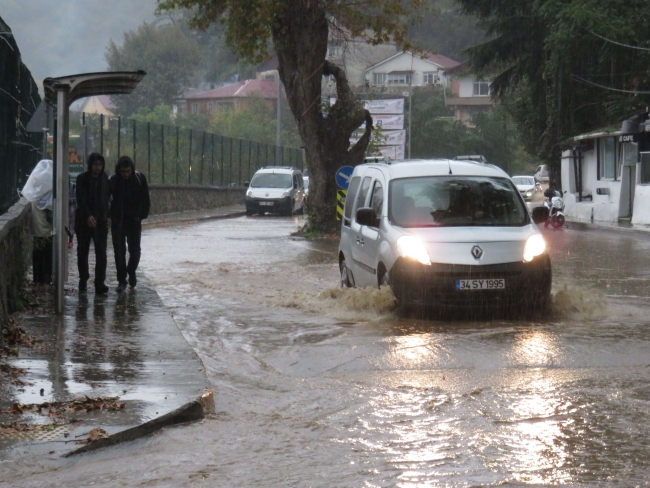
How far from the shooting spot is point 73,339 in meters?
9.96

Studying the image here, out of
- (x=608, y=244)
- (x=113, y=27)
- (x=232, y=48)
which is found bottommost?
(x=608, y=244)

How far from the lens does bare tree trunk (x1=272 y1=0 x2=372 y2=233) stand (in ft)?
95.3

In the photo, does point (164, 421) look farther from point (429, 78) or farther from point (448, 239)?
point (429, 78)

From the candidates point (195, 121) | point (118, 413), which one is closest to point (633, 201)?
point (118, 413)

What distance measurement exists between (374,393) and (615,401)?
165cm

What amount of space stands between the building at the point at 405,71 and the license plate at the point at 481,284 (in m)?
98.7

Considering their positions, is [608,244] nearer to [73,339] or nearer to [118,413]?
[73,339]

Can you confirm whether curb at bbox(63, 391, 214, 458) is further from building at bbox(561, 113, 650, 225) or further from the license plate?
building at bbox(561, 113, 650, 225)

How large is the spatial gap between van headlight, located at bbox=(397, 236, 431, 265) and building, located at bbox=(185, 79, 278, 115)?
351ft

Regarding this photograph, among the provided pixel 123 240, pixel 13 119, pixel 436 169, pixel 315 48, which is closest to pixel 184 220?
pixel 315 48

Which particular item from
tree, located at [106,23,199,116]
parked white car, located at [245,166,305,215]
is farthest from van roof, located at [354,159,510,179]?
tree, located at [106,23,199,116]

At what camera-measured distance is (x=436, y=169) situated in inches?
509

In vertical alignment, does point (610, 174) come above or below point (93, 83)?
below

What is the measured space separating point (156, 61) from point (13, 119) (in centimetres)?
10655
